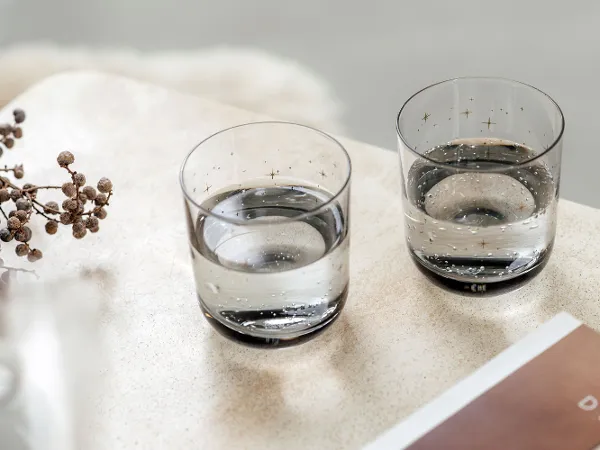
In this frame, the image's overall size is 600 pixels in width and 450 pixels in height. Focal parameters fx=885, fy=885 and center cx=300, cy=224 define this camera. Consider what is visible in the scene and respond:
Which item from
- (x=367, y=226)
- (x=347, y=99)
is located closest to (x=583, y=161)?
(x=347, y=99)

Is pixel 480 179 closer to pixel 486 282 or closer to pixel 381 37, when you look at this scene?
pixel 486 282

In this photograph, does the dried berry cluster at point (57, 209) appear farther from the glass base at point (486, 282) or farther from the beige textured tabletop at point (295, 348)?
the glass base at point (486, 282)

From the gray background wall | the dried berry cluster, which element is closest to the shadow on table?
the dried berry cluster

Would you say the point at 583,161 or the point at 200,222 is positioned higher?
the point at 200,222

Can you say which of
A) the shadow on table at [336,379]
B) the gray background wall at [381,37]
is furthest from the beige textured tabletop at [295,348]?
the gray background wall at [381,37]

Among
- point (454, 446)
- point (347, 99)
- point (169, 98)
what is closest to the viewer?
point (454, 446)

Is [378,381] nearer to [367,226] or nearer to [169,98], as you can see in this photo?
[367,226]
